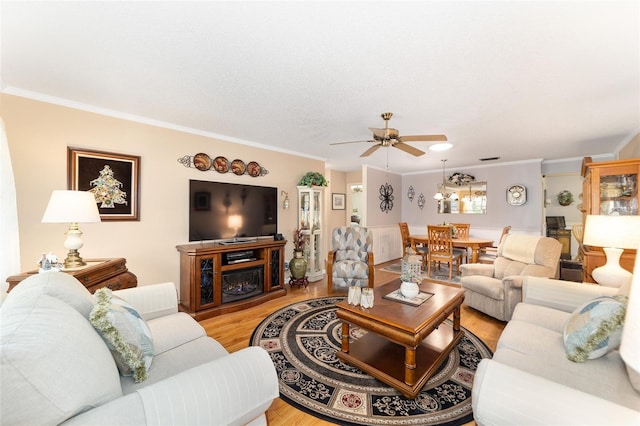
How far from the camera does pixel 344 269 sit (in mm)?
3695

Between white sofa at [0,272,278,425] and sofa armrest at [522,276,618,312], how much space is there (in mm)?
2359

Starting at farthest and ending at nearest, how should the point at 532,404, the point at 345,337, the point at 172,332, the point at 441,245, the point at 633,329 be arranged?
the point at 441,245 → the point at 345,337 → the point at 172,332 → the point at 532,404 → the point at 633,329

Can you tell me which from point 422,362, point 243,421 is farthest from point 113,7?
point 422,362

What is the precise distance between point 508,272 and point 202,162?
4274 millimetres

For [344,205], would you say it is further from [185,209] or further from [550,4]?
[550,4]

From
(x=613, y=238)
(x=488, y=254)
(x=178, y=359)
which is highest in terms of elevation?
(x=613, y=238)

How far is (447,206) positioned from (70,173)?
279 inches

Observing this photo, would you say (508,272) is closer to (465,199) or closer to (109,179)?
(465,199)

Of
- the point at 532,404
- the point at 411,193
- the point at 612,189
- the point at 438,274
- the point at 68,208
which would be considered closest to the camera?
the point at 532,404

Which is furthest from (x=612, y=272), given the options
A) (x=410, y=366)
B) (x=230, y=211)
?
(x=230, y=211)

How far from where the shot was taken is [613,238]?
221 cm

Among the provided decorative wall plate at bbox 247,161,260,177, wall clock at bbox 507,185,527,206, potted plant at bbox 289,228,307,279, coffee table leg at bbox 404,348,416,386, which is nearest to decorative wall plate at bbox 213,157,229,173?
decorative wall plate at bbox 247,161,260,177

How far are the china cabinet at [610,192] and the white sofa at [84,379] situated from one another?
3.75m

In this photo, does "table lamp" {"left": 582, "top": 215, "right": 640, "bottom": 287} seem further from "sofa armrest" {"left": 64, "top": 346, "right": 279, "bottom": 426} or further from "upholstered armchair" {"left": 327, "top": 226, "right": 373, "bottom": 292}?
"sofa armrest" {"left": 64, "top": 346, "right": 279, "bottom": 426}
